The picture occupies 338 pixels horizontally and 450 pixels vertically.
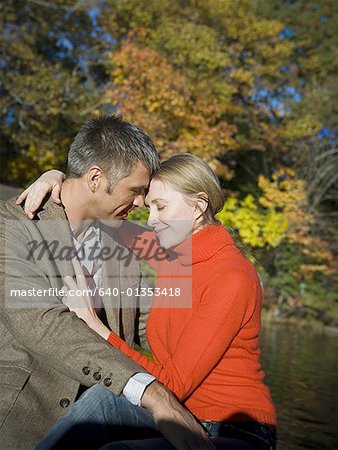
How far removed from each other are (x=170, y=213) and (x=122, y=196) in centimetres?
19

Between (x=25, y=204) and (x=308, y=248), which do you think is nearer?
(x=25, y=204)

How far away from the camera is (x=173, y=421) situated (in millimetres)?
1999

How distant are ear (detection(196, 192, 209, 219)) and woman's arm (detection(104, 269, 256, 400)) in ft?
1.25

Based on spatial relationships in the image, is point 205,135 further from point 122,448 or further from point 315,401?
point 122,448

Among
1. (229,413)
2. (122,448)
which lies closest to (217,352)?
(229,413)

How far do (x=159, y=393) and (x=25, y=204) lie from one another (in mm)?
824

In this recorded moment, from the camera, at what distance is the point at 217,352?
7.46 ft

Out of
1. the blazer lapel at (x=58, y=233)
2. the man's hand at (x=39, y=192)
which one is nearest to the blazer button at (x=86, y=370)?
the blazer lapel at (x=58, y=233)

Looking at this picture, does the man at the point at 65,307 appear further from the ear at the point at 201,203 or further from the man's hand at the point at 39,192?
the ear at the point at 201,203

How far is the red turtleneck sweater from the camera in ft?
7.44

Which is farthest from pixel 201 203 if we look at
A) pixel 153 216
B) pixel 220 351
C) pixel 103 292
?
pixel 220 351

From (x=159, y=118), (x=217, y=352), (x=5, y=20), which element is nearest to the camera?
(x=217, y=352)

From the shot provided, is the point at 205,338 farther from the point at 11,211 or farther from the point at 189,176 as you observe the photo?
the point at 11,211

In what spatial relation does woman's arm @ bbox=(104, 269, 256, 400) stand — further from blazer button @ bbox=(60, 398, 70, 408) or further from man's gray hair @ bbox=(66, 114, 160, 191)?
man's gray hair @ bbox=(66, 114, 160, 191)
